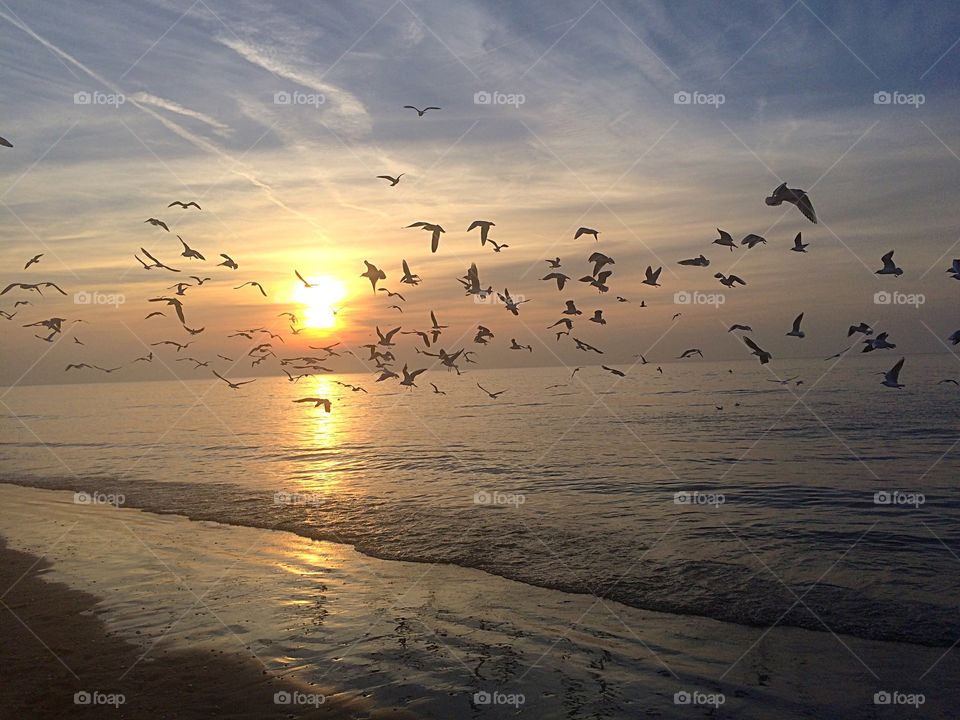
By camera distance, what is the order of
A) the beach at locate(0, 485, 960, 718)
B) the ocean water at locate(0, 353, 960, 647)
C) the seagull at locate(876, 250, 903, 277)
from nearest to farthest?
the beach at locate(0, 485, 960, 718) < the ocean water at locate(0, 353, 960, 647) < the seagull at locate(876, 250, 903, 277)

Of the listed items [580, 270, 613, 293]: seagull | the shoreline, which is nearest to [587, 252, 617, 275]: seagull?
[580, 270, 613, 293]: seagull

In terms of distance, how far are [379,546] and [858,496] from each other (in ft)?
61.9

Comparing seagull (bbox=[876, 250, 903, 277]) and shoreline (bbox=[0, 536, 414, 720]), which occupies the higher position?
seagull (bbox=[876, 250, 903, 277])

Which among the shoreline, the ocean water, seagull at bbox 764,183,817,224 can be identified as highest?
seagull at bbox 764,183,817,224

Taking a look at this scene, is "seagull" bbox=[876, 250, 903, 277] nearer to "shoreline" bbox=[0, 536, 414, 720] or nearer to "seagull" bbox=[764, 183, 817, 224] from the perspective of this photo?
"seagull" bbox=[764, 183, 817, 224]

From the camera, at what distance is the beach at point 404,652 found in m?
9.75

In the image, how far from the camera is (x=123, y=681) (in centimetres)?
1046

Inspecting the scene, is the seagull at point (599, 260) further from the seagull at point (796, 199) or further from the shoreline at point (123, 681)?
the shoreline at point (123, 681)

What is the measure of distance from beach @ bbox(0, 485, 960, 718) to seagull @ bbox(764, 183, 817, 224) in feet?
32.9

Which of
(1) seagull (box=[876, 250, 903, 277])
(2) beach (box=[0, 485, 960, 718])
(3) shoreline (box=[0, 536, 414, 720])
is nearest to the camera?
A: (3) shoreline (box=[0, 536, 414, 720])

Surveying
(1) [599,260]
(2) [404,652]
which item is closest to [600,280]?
(1) [599,260]

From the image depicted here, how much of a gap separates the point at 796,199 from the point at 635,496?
44.9 feet

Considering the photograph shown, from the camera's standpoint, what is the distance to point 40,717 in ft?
30.7

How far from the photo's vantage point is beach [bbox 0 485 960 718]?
32.0 ft
